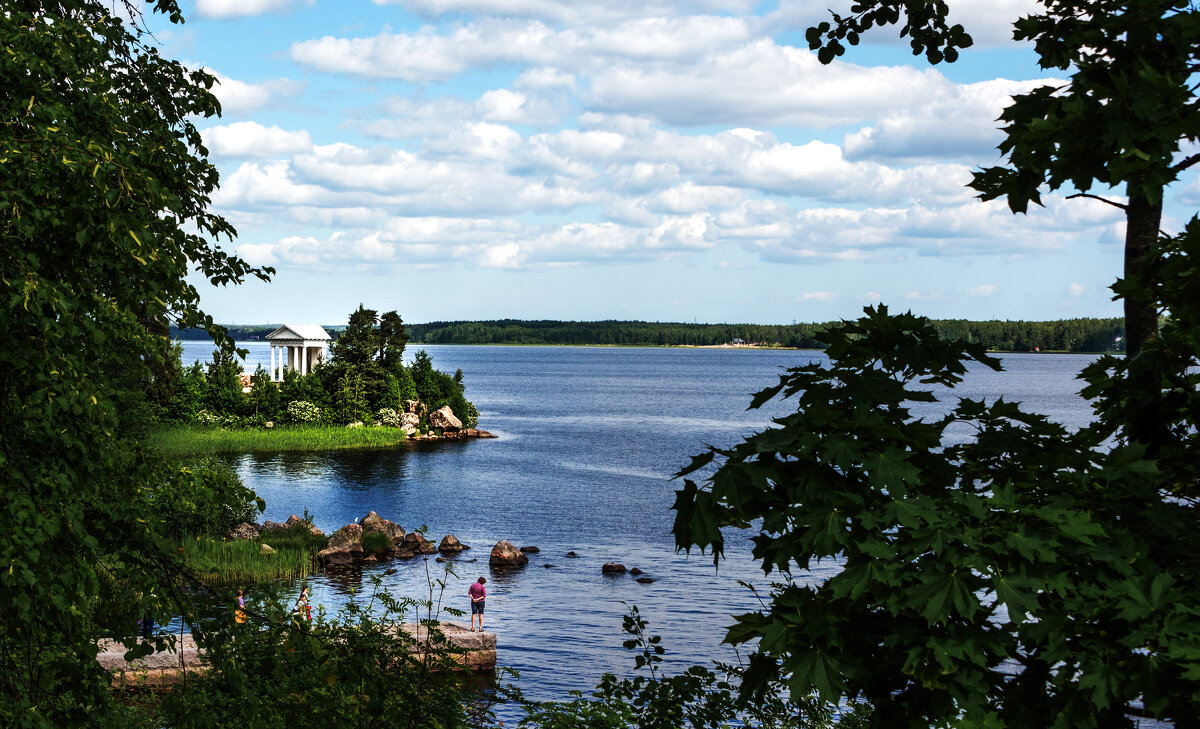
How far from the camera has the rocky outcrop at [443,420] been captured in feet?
274

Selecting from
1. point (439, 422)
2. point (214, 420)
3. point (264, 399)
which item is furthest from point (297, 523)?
point (439, 422)

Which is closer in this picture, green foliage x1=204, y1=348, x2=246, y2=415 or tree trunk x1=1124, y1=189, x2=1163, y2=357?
tree trunk x1=1124, y1=189, x2=1163, y2=357

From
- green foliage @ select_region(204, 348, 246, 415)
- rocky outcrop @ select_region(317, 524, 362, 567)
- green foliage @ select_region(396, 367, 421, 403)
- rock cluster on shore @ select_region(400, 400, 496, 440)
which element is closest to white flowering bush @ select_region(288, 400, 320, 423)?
green foliage @ select_region(204, 348, 246, 415)

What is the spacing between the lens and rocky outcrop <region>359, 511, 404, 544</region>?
4038 centimetres

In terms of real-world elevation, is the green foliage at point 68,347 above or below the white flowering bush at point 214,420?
above

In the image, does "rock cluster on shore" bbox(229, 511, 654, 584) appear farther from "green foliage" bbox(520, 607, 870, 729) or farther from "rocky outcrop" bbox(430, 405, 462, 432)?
"rocky outcrop" bbox(430, 405, 462, 432)

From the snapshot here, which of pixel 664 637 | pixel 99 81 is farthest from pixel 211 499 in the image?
pixel 664 637

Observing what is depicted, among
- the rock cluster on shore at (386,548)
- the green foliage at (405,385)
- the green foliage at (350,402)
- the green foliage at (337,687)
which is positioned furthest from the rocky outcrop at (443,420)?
the green foliage at (337,687)

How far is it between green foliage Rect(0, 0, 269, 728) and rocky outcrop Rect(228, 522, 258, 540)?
1255 inches

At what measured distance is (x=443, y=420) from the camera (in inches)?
3285

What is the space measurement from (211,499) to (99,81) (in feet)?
10.5

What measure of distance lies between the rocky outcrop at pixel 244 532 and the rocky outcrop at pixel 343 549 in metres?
2.96

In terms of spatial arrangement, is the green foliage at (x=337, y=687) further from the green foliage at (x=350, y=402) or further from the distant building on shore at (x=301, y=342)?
the distant building on shore at (x=301, y=342)

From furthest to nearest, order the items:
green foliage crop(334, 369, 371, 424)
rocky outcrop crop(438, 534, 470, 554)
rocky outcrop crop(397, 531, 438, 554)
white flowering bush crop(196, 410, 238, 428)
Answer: green foliage crop(334, 369, 371, 424)
white flowering bush crop(196, 410, 238, 428)
rocky outcrop crop(438, 534, 470, 554)
rocky outcrop crop(397, 531, 438, 554)
